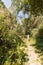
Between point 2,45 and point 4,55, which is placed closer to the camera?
point 4,55

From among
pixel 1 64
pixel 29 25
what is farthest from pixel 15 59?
pixel 29 25

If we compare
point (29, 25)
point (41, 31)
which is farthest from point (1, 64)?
point (29, 25)

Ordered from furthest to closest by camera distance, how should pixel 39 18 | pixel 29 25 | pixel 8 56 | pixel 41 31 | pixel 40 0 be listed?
pixel 29 25, pixel 39 18, pixel 41 31, pixel 40 0, pixel 8 56

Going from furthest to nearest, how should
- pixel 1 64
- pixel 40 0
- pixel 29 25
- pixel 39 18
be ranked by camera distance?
1. pixel 29 25
2. pixel 39 18
3. pixel 40 0
4. pixel 1 64

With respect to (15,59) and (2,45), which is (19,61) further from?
(2,45)

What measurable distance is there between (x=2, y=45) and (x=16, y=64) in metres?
2.04

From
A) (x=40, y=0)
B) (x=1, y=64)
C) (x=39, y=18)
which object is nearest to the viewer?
(x=1, y=64)

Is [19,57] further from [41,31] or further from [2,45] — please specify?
[41,31]

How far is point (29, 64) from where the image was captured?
35.3 feet

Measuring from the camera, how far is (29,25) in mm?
41188

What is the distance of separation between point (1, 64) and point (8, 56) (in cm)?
89

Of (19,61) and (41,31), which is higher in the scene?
(19,61)

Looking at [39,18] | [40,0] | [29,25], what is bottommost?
[29,25]

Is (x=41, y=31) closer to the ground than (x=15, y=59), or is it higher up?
closer to the ground
